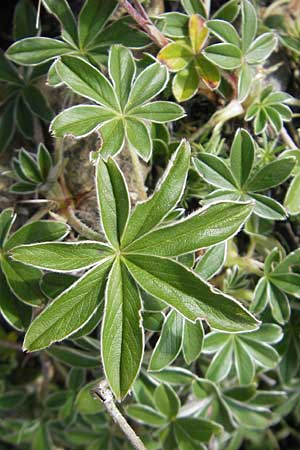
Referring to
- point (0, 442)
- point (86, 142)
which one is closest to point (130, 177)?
point (86, 142)

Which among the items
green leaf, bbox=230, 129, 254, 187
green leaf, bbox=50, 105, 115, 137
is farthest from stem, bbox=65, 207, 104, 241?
green leaf, bbox=230, 129, 254, 187

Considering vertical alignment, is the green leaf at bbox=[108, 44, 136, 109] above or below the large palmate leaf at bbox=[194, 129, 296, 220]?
above

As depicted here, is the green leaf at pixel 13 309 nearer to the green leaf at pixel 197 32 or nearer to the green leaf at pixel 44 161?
the green leaf at pixel 44 161

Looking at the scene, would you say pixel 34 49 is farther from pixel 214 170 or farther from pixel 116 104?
pixel 214 170

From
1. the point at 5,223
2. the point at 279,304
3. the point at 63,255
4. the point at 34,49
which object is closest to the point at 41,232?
the point at 5,223

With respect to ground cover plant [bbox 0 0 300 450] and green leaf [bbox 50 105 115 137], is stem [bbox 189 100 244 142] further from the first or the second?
green leaf [bbox 50 105 115 137]

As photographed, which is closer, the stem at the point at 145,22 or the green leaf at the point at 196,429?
the stem at the point at 145,22

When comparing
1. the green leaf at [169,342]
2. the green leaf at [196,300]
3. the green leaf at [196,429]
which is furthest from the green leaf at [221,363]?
the green leaf at [196,300]
